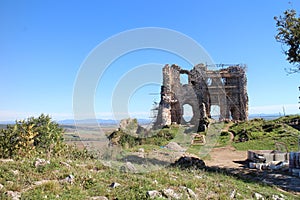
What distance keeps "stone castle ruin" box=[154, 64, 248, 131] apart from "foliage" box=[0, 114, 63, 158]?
76.5ft

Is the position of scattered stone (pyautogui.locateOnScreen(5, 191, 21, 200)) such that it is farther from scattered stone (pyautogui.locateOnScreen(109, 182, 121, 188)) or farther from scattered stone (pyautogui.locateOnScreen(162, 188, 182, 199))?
scattered stone (pyautogui.locateOnScreen(162, 188, 182, 199))

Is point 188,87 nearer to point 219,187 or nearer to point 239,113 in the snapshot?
point 239,113

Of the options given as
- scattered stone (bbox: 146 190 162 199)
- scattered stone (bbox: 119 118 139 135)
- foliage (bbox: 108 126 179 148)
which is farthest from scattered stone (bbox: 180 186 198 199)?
scattered stone (bbox: 119 118 139 135)

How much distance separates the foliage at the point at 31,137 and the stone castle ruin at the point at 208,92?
2331 centimetres

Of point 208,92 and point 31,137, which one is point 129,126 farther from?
point 31,137

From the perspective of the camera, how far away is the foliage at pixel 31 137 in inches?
340

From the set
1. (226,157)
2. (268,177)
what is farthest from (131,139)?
(268,177)

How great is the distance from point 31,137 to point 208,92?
28289mm

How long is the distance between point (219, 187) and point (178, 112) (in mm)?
26677

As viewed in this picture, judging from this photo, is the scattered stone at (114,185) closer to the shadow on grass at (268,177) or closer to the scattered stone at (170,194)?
the scattered stone at (170,194)

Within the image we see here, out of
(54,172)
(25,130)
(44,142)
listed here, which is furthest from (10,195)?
(44,142)

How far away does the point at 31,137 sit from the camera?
8.78 metres

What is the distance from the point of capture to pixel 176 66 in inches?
1359

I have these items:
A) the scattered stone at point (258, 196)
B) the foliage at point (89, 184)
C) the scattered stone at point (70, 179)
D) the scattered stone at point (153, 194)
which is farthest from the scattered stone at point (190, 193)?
the scattered stone at point (70, 179)
